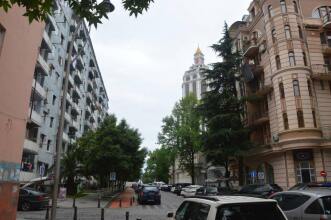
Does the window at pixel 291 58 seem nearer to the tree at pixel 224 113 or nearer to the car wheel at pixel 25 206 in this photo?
the tree at pixel 224 113

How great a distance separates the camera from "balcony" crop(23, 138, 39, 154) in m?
29.6

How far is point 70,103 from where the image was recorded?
47.1 metres

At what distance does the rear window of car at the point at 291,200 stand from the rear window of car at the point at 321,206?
336mm

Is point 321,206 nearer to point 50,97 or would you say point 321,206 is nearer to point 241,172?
point 241,172

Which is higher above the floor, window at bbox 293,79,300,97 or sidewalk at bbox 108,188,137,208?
window at bbox 293,79,300,97

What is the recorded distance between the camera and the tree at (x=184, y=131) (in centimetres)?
5097

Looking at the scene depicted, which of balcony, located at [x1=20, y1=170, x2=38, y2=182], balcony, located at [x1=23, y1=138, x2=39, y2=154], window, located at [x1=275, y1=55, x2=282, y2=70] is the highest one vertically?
window, located at [x1=275, y1=55, x2=282, y2=70]

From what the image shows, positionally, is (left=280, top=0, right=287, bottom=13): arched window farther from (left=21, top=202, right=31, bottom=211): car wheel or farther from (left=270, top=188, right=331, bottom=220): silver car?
(left=21, top=202, right=31, bottom=211): car wheel

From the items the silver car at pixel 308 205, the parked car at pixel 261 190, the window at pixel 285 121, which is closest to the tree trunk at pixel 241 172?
the window at pixel 285 121

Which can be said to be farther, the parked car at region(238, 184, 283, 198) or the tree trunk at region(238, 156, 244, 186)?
the tree trunk at region(238, 156, 244, 186)

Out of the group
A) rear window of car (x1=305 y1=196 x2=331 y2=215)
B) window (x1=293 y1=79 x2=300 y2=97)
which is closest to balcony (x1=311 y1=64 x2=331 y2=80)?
window (x1=293 y1=79 x2=300 y2=97)

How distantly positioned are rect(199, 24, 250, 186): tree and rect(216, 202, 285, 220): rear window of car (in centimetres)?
2708

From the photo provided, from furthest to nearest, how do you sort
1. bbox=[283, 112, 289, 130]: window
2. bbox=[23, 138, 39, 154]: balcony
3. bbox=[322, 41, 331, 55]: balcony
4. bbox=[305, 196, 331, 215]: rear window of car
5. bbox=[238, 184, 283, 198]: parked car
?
bbox=[322, 41, 331, 55]: balcony → bbox=[283, 112, 289, 130]: window → bbox=[23, 138, 39, 154]: balcony → bbox=[238, 184, 283, 198]: parked car → bbox=[305, 196, 331, 215]: rear window of car

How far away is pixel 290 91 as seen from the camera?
30.1 meters
